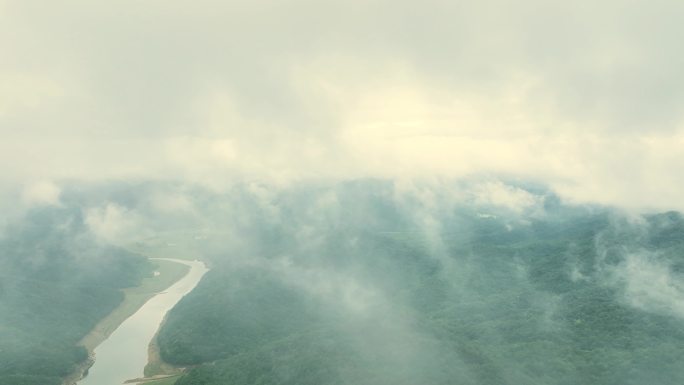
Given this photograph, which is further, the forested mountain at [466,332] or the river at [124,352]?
the river at [124,352]

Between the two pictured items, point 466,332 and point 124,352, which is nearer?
point 466,332

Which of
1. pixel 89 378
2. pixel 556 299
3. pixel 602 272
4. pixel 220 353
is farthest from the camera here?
pixel 602 272

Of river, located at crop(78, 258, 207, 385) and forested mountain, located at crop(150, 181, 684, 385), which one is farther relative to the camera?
river, located at crop(78, 258, 207, 385)

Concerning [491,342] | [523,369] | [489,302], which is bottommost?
[523,369]

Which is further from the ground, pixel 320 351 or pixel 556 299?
pixel 556 299

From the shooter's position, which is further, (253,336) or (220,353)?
(253,336)

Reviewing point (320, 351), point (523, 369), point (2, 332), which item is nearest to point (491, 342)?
point (523, 369)

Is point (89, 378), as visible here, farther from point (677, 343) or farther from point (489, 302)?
point (677, 343)

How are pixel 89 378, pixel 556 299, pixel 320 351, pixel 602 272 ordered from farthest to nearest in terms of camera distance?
pixel 602 272
pixel 556 299
pixel 89 378
pixel 320 351

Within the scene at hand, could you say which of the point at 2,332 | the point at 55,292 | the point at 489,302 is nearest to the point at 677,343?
the point at 489,302
